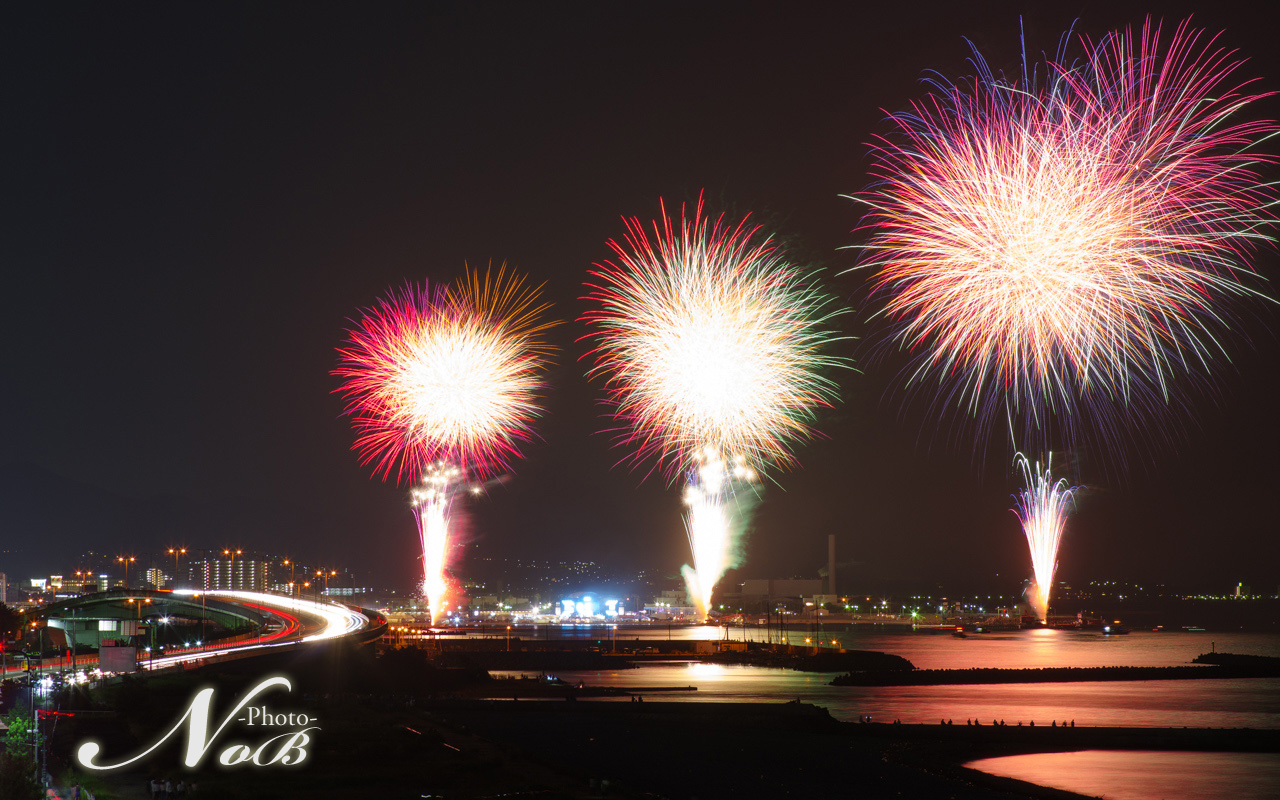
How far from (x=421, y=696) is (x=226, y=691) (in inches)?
647

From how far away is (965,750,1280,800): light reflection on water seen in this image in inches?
1455

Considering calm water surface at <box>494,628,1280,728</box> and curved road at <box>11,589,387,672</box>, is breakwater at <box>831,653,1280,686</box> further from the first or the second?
curved road at <box>11,589,387,672</box>

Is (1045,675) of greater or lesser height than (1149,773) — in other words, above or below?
below

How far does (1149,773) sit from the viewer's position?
135 feet

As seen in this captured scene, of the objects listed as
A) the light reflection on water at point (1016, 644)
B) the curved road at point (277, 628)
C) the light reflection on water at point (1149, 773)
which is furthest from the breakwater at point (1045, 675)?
the curved road at point (277, 628)

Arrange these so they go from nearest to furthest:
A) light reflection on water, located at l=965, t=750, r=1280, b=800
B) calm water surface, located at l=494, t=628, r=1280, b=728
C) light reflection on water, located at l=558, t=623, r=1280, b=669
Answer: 1. light reflection on water, located at l=965, t=750, r=1280, b=800
2. calm water surface, located at l=494, t=628, r=1280, b=728
3. light reflection on water, located at l=558, t=623, r=1280, b=669

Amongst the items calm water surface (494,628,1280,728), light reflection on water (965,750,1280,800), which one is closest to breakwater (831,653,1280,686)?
calm water surface (494,628,1280,728)

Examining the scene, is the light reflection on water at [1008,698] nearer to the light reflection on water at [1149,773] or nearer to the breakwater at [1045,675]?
the breakwater at [1045,675]

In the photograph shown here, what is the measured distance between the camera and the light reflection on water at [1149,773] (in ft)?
121

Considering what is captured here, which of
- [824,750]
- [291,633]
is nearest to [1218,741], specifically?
[824,750]

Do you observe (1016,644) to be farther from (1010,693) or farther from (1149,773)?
(1149,773)

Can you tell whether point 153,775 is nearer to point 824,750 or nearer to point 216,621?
point 824,750

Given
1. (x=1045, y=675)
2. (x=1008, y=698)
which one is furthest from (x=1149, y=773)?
(x=1045, y=675)

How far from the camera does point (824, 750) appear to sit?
1688 inches
